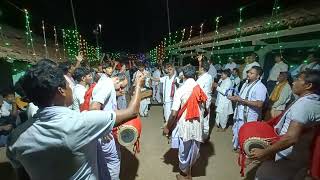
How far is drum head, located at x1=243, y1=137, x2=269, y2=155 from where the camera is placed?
379 cm

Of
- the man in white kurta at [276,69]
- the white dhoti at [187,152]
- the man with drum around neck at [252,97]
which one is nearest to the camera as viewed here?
the white dhoti at [187,152]

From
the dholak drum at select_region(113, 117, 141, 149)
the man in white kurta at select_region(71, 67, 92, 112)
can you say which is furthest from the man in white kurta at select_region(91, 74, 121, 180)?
the man in white kurta at select_region(71, 67, 92, 112)

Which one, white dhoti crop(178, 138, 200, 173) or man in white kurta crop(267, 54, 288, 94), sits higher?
man in white kurta crop(267, 54, 288, 94)

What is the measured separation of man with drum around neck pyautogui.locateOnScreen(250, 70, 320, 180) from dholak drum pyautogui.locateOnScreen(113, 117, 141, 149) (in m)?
2.13

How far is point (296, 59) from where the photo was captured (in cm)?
989

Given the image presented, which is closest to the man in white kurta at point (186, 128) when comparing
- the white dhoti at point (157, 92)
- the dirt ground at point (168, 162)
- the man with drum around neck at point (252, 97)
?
the dirt ground at point (168, 162)

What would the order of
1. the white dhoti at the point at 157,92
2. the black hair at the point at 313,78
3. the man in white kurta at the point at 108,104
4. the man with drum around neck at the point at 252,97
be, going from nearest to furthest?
the black hair at the point at 313,78
the man in white kurta at the point at 108,104
the man with drum around neck at the point at 252,97
the white dhoti at the point at 157,92

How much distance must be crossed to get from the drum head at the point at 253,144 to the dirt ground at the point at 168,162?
6.61 ft

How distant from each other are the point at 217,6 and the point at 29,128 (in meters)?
22.7

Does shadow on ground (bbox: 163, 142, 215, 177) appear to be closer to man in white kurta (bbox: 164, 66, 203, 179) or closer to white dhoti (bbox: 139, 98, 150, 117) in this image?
man in white kurta (bbox: 164, 66, 203, 179)

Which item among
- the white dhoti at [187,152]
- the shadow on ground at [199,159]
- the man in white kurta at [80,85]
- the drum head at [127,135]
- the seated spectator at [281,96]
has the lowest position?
the shadow on ground at [199,159]

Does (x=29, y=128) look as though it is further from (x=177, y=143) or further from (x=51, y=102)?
(x=177, y=143)

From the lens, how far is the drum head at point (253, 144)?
3793mm

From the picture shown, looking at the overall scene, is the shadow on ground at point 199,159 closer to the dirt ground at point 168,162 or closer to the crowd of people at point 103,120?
the dirt ground at point 168,162
